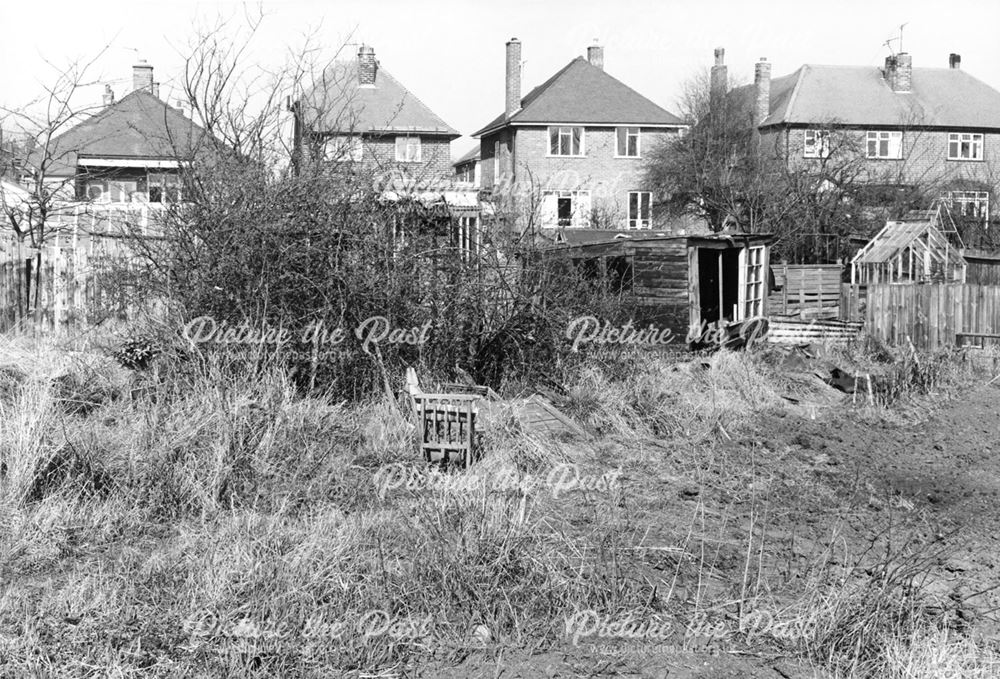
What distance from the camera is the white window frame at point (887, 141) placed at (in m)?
44.5

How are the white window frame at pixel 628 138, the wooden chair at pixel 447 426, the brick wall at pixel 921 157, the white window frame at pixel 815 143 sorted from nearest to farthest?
the wooden chair at pixel 447 426 → the white window frame at pixel 815 143 → the brick wall at pixel 921 157 → the white window frame at pixel 628 138

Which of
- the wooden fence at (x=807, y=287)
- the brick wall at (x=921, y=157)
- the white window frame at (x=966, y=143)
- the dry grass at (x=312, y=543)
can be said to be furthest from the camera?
the white window frame at (x=966, y=143)

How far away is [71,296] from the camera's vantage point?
14062 mm

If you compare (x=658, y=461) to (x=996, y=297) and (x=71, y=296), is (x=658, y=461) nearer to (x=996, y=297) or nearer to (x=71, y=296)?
(x=71, y=296)

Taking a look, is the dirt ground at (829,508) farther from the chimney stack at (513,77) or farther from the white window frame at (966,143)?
the white window frame at (966,143)

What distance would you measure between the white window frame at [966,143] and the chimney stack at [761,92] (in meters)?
8.56

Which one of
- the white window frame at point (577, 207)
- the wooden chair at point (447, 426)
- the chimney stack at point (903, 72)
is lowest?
the wooden chair at point (447, 426)

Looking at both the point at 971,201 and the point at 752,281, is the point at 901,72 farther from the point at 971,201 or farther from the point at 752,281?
the point at 752,281

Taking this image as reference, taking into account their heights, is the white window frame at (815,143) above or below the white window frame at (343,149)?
above

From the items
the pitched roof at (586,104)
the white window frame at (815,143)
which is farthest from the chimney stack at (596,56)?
the white window frame at (815,143)

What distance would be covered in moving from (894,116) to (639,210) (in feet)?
Result: 41.1

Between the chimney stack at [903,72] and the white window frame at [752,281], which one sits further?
the chimney stack at [903,72]

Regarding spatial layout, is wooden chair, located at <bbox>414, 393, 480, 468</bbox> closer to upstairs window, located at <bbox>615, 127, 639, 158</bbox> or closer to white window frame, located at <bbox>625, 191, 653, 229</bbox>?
white window frame, located at <bbox>625, 191, 653, 229</bbox>

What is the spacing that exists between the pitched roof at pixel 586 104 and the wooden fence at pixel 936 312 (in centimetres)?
2563
